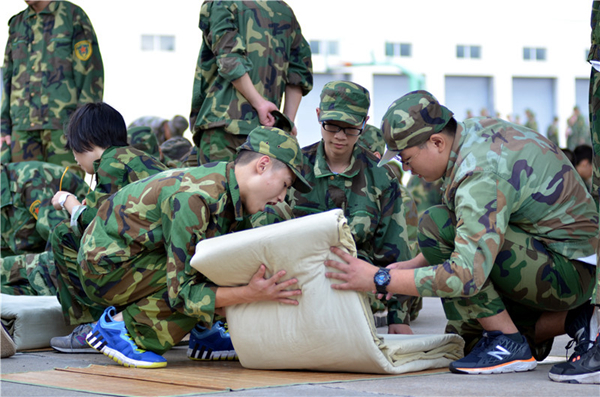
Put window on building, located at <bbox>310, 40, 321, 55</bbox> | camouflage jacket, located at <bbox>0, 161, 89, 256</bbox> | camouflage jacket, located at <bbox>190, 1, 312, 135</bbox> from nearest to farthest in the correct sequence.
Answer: camouflage jacket, located at <bbox>190, 1, 312, 135</bbox>, camouflage jacket, located at <bbox>0, 161, 89, 256</bbox>, window on building, located at <bbox>310, 40, 321, 55</bbox>


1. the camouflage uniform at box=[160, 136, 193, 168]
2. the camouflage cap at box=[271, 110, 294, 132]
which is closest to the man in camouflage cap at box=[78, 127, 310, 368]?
the camouflage cap at box=[271, 110, 294, 132]

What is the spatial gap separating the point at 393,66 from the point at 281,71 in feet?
84.5

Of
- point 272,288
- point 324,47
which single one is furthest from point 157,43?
point 272,288

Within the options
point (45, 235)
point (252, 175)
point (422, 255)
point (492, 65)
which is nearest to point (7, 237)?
point (45, 235)

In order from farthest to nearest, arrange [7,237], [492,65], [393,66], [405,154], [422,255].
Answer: [492,65]
[393,66]
[7,237]
[422,255]
[405,154]

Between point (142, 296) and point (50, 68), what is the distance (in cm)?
303

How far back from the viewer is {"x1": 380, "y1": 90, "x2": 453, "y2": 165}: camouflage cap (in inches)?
112

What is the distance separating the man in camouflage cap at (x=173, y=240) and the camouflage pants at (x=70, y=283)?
36cm

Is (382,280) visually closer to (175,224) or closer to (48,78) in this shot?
(175,224)

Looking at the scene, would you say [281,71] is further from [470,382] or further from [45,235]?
[470,382]

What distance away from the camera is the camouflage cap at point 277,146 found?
9.93 feet

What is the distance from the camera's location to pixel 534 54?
105 ft

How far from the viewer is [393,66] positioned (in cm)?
2972

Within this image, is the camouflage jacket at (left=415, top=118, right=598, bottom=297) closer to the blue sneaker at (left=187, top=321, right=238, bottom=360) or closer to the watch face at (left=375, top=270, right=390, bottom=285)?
the watch face at (left=375, top=270, right=390, bottom=285)
